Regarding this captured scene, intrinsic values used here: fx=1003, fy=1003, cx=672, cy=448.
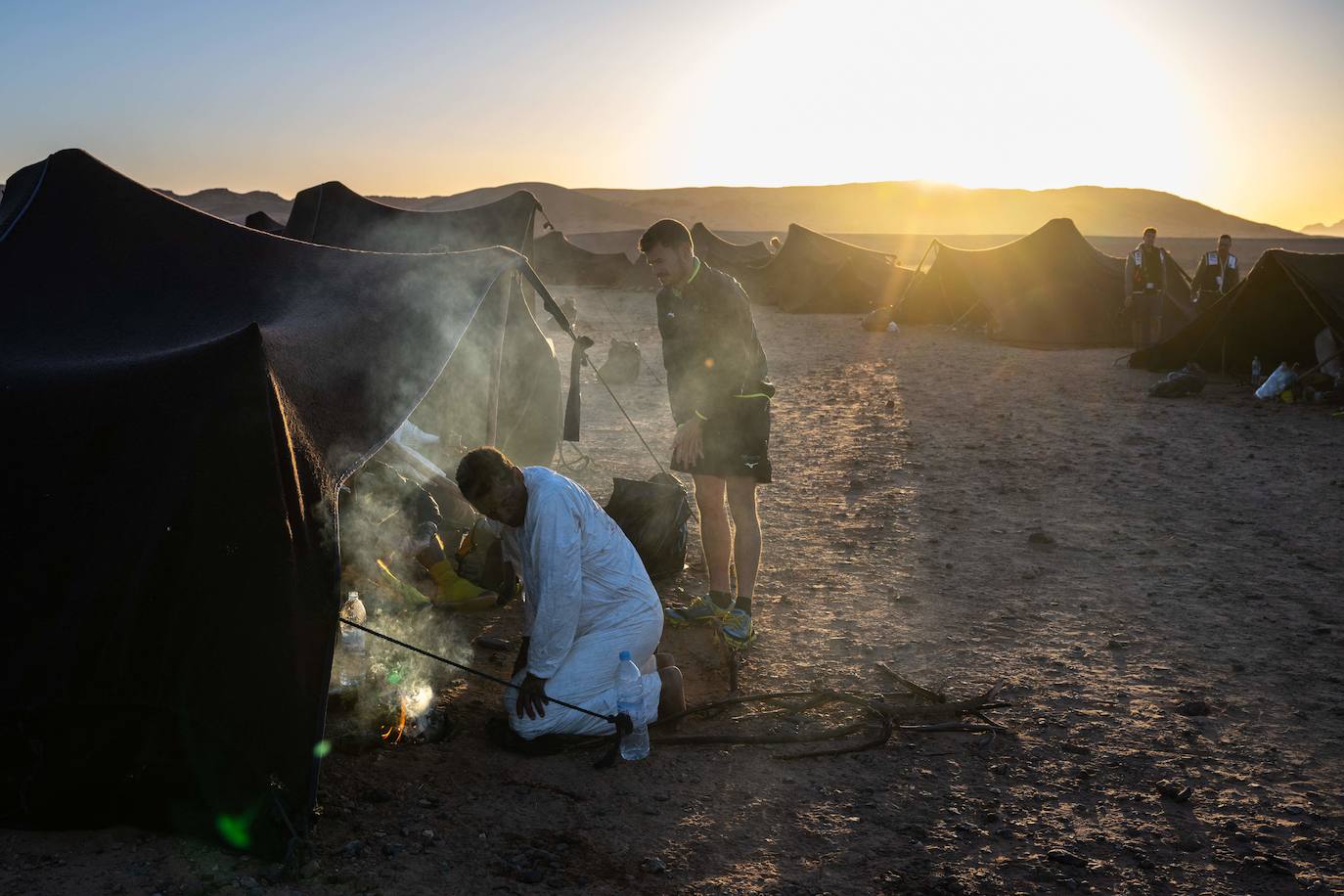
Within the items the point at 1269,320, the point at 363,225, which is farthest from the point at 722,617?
the point at 1269,320

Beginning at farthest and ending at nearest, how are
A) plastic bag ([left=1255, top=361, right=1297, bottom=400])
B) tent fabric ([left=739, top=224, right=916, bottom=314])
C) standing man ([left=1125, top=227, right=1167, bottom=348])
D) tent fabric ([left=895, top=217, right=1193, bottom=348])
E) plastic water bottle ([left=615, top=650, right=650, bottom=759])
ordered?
tent fabric ([left=739, top=224, right=916, bottom=314])
tent fabric ([left=895, top=217, right=1193, bottom=348])
standing man ([left=1125, top=227, right=1167, bottom=348])
plastic bag ([left=1255, top=361, right=1297, bottom=400])
plastic water bottle ([left=615, top=650, right=650, bottom=759])

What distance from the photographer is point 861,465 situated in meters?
9.15

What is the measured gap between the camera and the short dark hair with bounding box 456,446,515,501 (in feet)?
12.2

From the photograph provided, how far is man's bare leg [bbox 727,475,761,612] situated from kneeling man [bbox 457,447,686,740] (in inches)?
37.8

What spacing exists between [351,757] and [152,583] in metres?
1.08

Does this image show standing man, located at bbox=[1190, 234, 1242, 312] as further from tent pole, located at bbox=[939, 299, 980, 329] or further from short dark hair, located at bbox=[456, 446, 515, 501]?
short dark hair, located at bbox=[456, 446, 515, 501]

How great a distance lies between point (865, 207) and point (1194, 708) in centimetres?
10894

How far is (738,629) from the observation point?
16.6ft

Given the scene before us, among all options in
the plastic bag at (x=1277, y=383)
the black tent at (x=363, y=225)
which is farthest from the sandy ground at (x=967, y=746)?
the black tent at (x=363, y=225)

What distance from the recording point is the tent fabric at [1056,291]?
57.3 ft

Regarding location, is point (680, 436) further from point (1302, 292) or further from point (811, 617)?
point (1302, 292)

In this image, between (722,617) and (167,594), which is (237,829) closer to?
(167,594)

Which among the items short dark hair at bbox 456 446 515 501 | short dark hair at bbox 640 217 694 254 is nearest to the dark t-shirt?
short dark hair at bbox 640 217 694 254

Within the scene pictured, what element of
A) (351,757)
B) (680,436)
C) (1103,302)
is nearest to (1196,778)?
(680,436)
